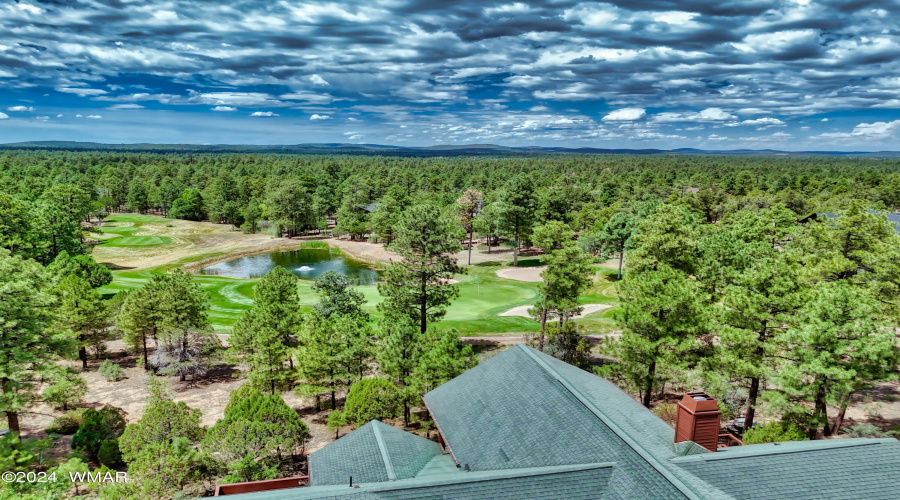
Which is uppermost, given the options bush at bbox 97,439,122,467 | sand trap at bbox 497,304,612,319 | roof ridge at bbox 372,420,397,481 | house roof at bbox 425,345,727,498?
house roof at bbox 425,345,727,498

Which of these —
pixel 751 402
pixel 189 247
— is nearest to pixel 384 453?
pixel 751 402

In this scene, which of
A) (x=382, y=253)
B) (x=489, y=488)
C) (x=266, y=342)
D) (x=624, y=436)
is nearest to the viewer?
(x=489, y=488)

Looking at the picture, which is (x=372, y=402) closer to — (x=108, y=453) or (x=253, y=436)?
(x=253, y=436)

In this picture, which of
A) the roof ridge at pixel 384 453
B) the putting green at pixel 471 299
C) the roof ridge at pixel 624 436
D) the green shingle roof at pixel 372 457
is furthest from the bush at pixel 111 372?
the roof ridge at pixel 624 436

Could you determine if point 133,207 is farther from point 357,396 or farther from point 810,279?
point 810,279

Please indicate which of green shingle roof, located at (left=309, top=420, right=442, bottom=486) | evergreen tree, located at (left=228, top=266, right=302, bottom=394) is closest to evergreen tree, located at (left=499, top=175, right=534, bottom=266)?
evergreen tree, located at (left=228, top=266, right=302, bottom=394)

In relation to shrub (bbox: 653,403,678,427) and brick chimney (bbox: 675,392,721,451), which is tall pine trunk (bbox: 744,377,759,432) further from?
brick chimney (bbox: 675,392,721,451)
